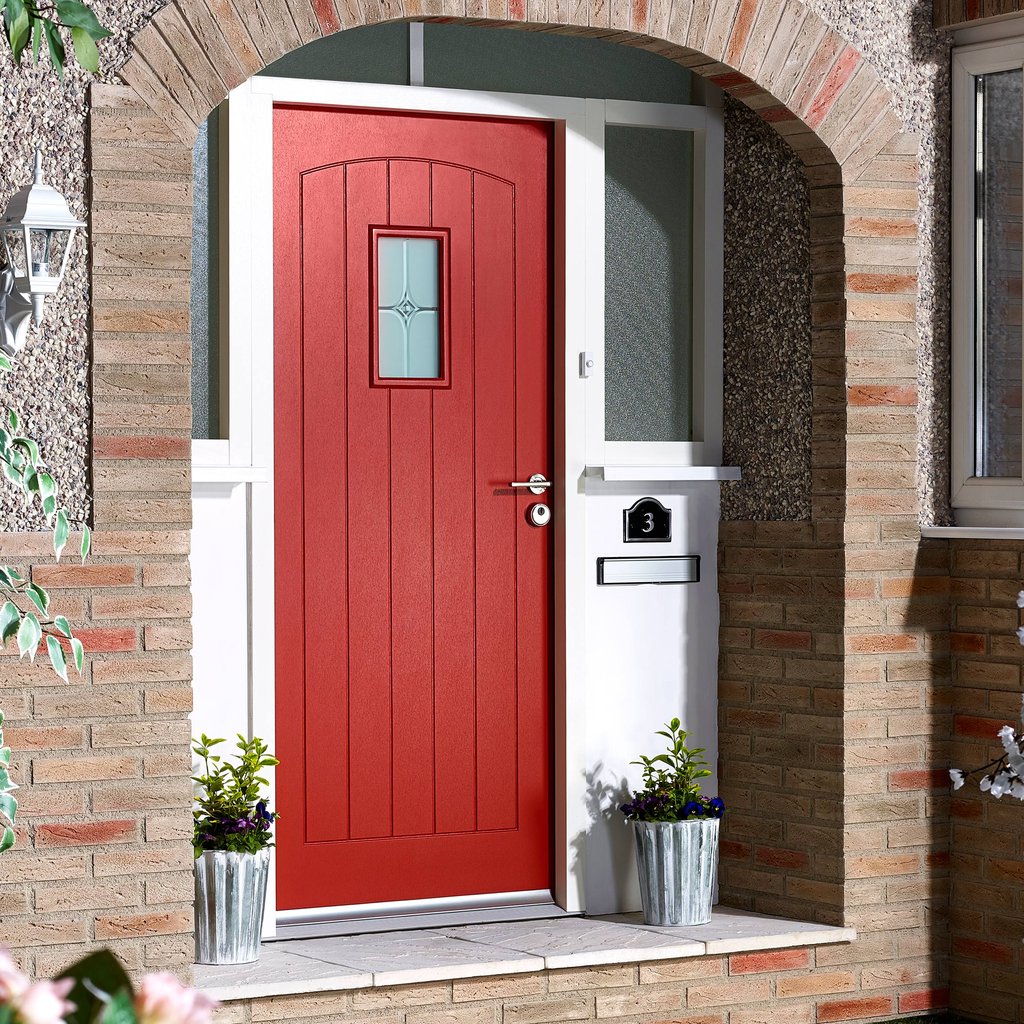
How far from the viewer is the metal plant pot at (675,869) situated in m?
4.05

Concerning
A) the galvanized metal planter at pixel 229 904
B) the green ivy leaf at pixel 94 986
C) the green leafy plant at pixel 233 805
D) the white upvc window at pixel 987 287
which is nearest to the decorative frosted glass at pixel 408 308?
the green leafy plant at pixel 233 805

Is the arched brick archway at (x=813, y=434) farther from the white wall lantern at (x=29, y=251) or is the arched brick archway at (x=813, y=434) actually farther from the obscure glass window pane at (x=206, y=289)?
the obscure glass window pane at (x=206, y=289)

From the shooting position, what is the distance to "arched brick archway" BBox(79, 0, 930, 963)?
11.1ft

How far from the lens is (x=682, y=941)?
3.93 m

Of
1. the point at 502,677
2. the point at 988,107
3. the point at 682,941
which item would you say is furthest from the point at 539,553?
the point at 988,107

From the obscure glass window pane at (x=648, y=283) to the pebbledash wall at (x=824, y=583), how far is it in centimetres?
32

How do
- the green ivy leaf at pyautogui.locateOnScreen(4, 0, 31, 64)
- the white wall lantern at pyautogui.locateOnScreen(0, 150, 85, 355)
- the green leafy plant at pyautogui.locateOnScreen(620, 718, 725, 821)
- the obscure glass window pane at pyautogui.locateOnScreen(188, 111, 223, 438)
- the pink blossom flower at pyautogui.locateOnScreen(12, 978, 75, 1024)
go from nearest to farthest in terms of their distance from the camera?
the pink blossom flower at pyautogui.locateOnScreen(12, 978, 75, 1024) → the green ivy leaf at pyautogui.locateOnScreen(4, 0, 31, 64) → the white wall lantern at pyautogui.locateOnScreen(0, 150, 85, 355) → the obscure glass window pane at pyautogui.locateOnScreen(188, 111, 223, 438) → the green leafy plant at pyautogui.locateOnScreen(620, 718, 725, 821)

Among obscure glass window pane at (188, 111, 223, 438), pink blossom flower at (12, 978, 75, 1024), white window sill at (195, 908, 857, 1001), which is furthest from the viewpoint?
obscure glass window pane at (188, 111, 223, 438)

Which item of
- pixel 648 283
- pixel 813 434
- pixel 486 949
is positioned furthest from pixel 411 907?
pixel 648 283

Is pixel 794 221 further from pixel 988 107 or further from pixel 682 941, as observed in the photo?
pixel 682 941

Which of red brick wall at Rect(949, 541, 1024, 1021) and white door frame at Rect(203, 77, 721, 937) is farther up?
white door frame at Rect(203, 77, 721, 937)

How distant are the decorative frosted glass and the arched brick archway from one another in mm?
676

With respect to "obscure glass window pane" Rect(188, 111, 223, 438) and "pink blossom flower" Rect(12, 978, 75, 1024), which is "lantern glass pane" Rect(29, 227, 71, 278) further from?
"pink blossom flower" Rect(12, 978, 75, 1024)

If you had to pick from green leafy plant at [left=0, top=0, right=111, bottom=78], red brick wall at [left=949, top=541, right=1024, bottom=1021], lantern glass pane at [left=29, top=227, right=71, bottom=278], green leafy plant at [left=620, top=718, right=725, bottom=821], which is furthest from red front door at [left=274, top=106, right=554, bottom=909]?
green leafy plant at [left=0, top=0, right=111, bottom=78]
